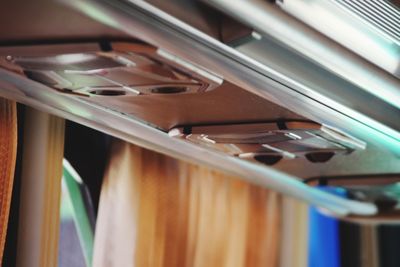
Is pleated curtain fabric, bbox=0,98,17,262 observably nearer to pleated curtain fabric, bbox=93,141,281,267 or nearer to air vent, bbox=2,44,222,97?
air vent, bbox=2,44,222,97

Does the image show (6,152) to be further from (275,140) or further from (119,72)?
(275,140)

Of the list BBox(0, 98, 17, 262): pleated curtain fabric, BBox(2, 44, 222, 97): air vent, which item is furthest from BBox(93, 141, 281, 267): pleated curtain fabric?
BBox(2, 44, 222, 97): air vent

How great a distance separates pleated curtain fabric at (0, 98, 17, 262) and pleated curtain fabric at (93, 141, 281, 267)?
48 centimetres

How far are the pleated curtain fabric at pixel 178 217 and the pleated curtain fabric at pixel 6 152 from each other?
48cm

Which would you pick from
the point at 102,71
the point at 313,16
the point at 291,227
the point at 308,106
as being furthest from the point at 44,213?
Result: the point at 291,227

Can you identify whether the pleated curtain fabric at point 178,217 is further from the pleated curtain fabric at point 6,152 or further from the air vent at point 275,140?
the pleated curtain fabric at point 6,152

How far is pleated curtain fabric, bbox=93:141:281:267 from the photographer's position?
7.27 ft

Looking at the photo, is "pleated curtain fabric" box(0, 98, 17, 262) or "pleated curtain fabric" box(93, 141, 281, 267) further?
"pleated curtain fabric" box(93, 141, 281, 267)

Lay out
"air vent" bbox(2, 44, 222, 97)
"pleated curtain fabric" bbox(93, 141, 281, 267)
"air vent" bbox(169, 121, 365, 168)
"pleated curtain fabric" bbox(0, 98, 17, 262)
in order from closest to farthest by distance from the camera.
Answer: "air vent" bbox(2, 44, 222, 97) → "pleated curtain fabric" bbox(0, 98, 17, 262) → "air vent" bbox(169, 121, 365, 168) → "pleated curtain fabric" bbox(93, 141, 281, 267)

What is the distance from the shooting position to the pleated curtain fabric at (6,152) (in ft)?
5.72

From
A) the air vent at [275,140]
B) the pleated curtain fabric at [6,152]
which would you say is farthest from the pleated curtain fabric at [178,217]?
the pleated curtain fabric at [6,152]

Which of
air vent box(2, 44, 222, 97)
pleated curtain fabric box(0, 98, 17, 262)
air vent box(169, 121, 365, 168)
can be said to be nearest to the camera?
air vent box(2, 44, 222, 97)

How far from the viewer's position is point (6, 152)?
1.76 m

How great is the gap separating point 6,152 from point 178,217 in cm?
83
